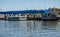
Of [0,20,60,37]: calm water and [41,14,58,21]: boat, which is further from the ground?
[0,20,60,37]: calm water

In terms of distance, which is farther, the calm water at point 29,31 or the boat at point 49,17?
the boat at point 49,17

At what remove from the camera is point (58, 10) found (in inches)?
3398

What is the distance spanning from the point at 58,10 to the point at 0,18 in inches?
906

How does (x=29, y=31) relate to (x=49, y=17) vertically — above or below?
above

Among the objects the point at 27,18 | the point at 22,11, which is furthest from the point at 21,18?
the point at 22,11

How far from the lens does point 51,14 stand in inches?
2987

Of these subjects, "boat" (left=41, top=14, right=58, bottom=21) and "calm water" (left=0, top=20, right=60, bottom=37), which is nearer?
"calm water" (left=0, top=20, right=60, bottom=37)

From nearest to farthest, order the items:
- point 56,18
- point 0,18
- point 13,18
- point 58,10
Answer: point 56,18, point 13,18, point 58,10, point 0,18

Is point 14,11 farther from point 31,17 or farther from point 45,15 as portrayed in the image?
point 31,17

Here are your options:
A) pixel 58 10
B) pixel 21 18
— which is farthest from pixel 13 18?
pixel 58 10

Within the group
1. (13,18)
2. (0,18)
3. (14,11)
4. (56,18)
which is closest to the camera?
(14,11)

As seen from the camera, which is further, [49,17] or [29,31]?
[49,17]

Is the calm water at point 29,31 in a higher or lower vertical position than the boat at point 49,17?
higher

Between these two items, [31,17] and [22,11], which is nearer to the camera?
[22,11]
